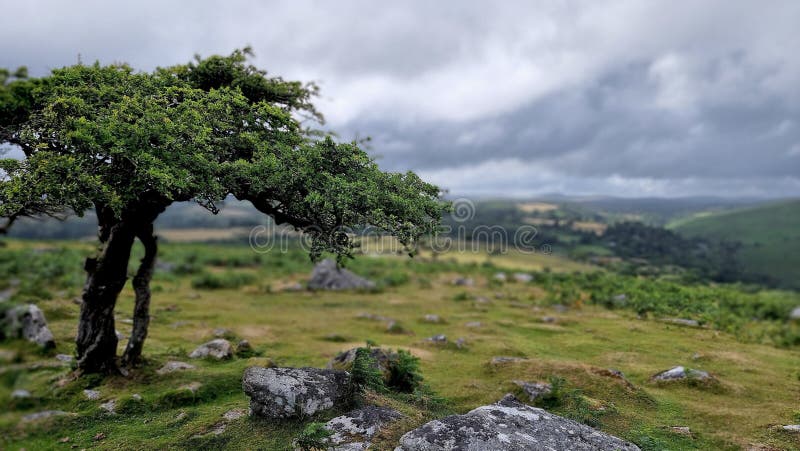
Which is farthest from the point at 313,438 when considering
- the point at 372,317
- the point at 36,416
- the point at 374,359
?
the point at 372,317

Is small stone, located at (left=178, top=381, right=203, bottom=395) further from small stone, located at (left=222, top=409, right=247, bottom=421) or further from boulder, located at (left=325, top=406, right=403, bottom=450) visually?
boulder, located at (left=325, top=406, right=403, bottom=450)

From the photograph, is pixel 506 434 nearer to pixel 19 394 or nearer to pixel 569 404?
pixel 569 404

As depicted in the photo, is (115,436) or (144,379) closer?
(115,436)

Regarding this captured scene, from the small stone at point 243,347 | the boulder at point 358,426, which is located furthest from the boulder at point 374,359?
the small stone at point 243,347

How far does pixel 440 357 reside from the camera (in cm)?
2538

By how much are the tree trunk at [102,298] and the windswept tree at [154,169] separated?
0.04m

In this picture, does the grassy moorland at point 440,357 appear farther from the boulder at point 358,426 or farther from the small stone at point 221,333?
the small stone at point 221,333

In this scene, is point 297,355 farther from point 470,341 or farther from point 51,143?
point 51,143

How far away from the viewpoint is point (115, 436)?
46.0 feet

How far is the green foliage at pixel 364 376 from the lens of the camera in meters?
15.7

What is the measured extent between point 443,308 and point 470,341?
14.8 m

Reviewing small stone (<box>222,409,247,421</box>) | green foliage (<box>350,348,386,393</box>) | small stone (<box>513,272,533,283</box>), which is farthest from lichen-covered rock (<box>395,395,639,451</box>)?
small stone (<box>513,272,533,283</box>)

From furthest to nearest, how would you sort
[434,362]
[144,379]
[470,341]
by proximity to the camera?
[470,341], [434,362], [144,379]

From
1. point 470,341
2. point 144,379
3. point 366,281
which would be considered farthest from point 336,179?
point 366,281
